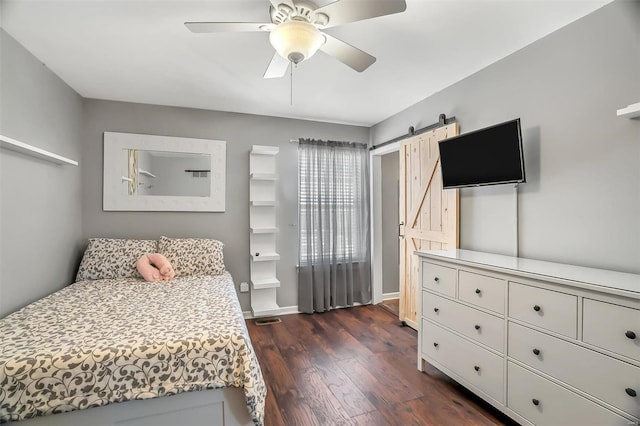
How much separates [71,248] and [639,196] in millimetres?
4296

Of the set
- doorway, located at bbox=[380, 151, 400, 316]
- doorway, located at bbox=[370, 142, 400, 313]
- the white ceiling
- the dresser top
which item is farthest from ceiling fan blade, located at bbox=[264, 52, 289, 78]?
doorway, located at bbox=[380, 151, 400, 316]

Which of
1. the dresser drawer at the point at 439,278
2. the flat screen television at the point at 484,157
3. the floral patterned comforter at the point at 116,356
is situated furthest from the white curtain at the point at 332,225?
the floral patterned comforter at the point at 116,356

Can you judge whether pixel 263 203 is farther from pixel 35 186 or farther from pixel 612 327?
pixel 612 327

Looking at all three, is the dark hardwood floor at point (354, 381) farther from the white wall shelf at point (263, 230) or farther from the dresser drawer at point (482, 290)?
the white wall shelf at point (263, 230)

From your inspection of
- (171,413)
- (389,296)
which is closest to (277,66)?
(171,413)

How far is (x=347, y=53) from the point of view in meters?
1.73

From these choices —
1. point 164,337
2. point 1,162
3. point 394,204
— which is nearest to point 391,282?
point 394,204

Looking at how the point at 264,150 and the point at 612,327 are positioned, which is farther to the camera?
the point at 264,150

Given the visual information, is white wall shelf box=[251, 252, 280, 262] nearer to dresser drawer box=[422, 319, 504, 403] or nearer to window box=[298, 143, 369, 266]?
window box=[298, 143, 369, 266]

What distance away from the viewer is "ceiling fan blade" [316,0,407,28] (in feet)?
4.33

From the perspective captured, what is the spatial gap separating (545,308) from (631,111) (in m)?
1.07

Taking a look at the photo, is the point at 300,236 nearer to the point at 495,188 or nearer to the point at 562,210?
the point at 495,188

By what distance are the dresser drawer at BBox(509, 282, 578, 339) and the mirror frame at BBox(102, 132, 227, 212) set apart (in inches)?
115

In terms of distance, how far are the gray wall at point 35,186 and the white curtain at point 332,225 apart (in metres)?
2.33
